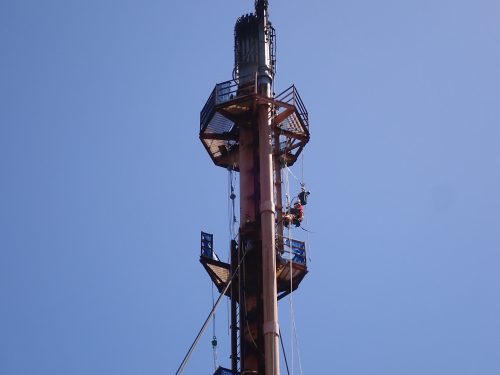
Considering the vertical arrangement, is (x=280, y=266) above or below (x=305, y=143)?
below

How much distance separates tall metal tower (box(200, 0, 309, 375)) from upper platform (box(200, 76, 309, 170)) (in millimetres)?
50

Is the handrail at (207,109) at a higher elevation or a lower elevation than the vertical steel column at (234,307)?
higher

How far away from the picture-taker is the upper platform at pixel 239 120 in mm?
57594

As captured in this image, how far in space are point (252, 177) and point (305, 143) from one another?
478 centimetres

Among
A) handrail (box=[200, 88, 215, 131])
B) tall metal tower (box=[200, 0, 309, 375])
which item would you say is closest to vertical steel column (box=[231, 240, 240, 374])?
tall metal tower (box=[200, 0, 309, 375])

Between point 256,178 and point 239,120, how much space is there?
12.8 feet

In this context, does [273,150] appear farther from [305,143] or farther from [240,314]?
[240,314]

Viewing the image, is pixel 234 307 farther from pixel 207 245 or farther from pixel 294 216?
pixel 294 216

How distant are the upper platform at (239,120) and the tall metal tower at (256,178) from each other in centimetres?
5

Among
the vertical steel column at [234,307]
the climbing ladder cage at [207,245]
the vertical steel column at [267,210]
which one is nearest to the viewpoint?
the vertical steel column at [267,210]

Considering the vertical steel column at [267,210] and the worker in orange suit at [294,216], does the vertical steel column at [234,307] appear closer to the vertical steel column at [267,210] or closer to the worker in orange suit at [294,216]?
the vertical steel column at [267,210]

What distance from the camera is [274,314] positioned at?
5075 cm

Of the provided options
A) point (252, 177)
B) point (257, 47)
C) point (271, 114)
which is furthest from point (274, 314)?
point (257, 47)

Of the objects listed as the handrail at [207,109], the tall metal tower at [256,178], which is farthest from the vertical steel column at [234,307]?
the handrail at [207,109]
